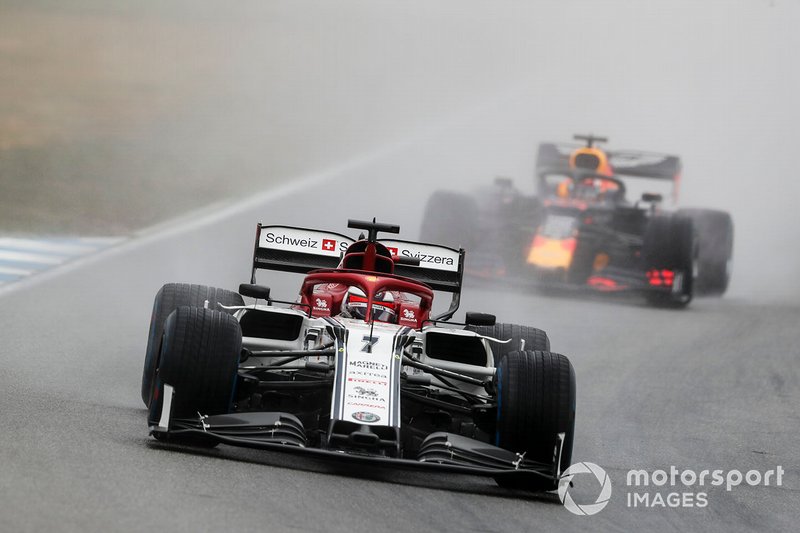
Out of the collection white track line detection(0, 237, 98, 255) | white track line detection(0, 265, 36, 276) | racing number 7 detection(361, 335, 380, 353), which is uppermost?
racing number 7 detection(361, 335, 380, 353)

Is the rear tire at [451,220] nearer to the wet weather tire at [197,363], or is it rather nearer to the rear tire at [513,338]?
the rear tire at [513,338]

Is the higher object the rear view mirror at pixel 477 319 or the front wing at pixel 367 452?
the rear view mirror at pixel 477 319

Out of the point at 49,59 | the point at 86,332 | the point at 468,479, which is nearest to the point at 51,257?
the point at 86,332

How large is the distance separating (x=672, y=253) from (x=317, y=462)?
11.7 meters

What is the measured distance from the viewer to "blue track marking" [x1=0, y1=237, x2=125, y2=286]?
1623 cm

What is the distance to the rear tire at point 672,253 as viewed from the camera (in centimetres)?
1953

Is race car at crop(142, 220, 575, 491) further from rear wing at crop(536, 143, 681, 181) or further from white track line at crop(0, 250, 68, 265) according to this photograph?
rear wing at crop(536, 143, 681, 181)

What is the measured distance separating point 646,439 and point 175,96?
21.5 meters

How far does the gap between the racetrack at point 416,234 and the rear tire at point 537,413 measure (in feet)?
0.92

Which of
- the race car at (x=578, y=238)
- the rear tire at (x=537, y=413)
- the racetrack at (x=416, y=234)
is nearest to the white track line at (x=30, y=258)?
the racetrack at (x=416, y=234)

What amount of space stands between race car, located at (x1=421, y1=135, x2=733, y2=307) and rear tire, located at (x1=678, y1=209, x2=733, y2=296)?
0.24 meters

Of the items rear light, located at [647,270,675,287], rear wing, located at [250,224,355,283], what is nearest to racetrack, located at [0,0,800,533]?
rear light, located at [647,270,675,287]

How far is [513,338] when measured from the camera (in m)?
11.1

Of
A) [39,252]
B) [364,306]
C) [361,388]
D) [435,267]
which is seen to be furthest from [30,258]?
[361,388]
